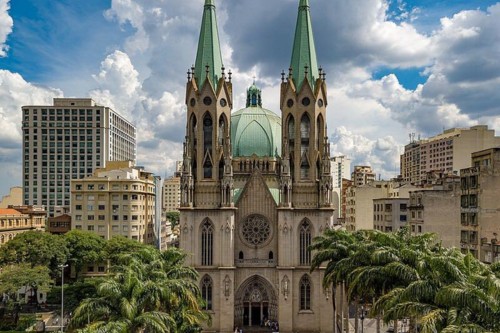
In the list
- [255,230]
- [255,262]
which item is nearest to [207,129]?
[255,230]

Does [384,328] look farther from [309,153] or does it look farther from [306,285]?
[309,153]

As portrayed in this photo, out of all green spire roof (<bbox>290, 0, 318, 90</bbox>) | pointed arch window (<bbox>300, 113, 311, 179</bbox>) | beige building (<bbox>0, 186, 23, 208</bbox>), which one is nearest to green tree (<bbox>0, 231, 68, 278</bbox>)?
pointed arch window (<bbox>300, 113, 311, 179</bbox>)

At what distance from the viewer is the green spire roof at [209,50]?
212 feet

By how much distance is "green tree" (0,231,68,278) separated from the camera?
244ft

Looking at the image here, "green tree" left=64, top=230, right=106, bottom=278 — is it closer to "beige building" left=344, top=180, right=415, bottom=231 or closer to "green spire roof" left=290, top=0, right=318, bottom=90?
"green spire roof" left=290, top=0, right=318, bottom=90

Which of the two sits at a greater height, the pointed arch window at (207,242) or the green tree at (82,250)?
the pointed arch window at (207,242)

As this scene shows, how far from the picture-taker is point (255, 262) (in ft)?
203

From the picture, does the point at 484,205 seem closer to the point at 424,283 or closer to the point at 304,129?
the point at 304,129

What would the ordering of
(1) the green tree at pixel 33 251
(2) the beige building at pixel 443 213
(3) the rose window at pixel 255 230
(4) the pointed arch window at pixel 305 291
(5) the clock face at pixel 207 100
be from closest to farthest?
(4) the pointed arch window at pixel 305 291
(3) the rose window at pixel 255 230
(5) the clock face at pixel 207 100
(2) the beige building at pixel 443 213
(1) the green tree at pixel 33 251

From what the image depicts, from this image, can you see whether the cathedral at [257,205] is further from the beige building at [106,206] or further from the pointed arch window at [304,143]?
the beige building at [106,206]

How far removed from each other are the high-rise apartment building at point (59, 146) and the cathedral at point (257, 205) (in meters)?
100

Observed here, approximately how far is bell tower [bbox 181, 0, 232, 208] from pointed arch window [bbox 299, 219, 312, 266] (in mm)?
9961

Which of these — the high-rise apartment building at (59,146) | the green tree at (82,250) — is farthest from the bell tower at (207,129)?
the high-rise apartment building at (59,146)

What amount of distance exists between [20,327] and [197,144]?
103 feet
